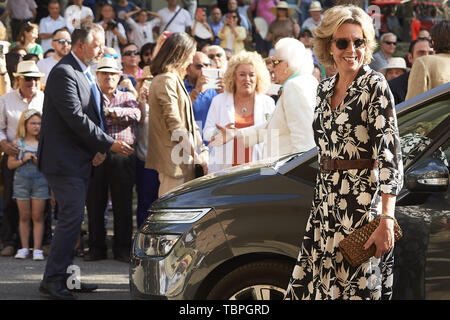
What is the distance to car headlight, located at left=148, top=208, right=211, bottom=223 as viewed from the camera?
4859 mm

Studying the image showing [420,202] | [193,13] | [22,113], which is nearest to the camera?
[420,202]

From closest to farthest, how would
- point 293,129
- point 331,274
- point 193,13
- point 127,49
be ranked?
1. point 331,274
2. point 293,129
3. point 127,49
4. point 193,13

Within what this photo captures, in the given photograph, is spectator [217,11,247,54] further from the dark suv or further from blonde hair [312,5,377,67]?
blonde hair [312,5,377,67]

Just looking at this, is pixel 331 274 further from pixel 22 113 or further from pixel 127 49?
pixel 127 49

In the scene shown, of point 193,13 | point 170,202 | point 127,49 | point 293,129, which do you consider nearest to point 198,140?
point 293,129

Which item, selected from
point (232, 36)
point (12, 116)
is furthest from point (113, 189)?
point (232, 36)

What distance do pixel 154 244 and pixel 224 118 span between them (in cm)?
291

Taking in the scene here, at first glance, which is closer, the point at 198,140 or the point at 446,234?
the point at 446,234

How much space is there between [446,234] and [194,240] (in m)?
1.38

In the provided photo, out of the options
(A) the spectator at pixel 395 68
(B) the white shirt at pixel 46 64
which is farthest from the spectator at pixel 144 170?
(A) the spectator at pixel 395 68

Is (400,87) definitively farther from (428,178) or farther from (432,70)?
(428,178)

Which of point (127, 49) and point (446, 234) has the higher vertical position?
point (127, 49)

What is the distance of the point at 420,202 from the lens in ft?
14.4

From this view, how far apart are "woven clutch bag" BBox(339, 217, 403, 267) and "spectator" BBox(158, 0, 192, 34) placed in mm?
12681
